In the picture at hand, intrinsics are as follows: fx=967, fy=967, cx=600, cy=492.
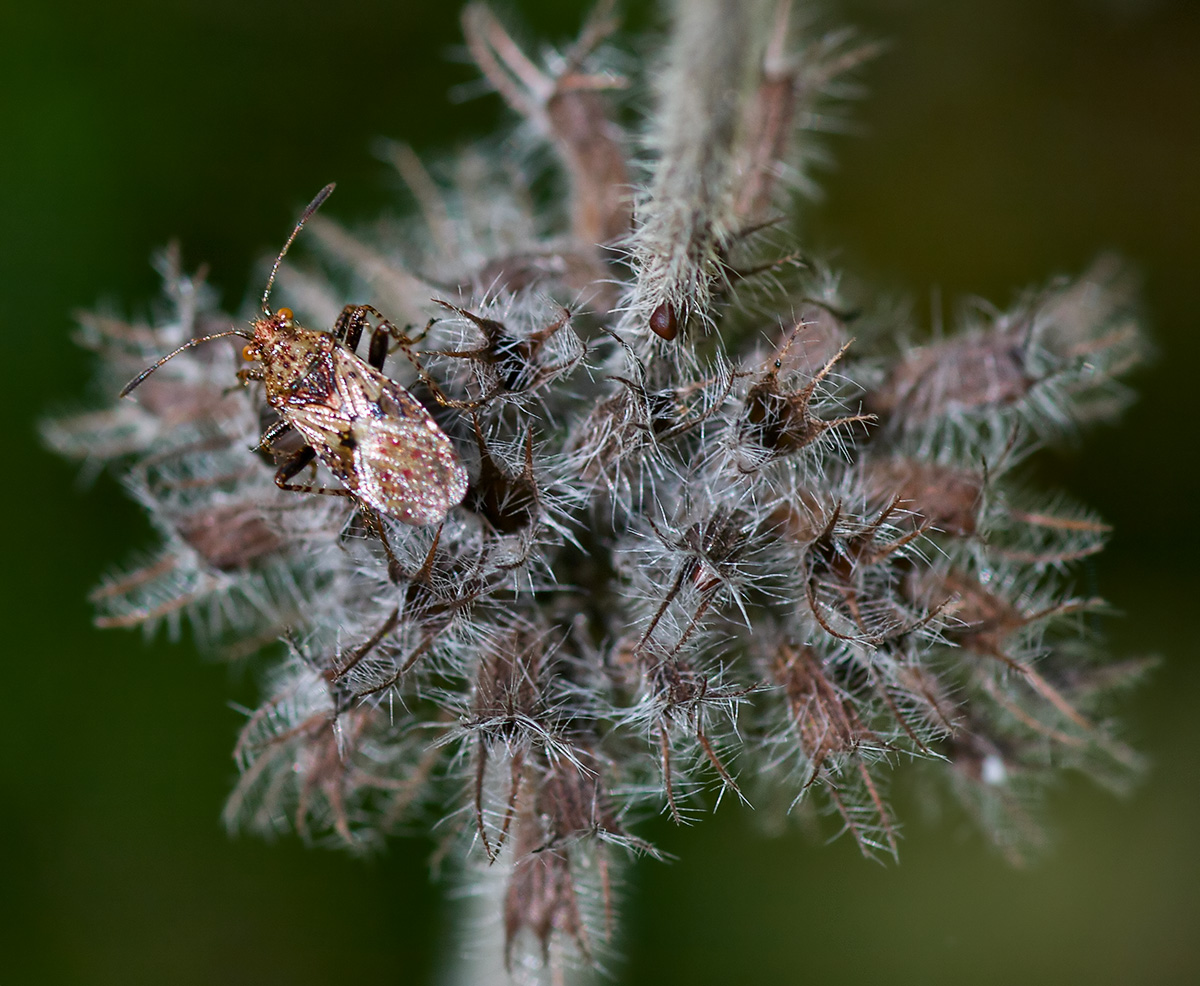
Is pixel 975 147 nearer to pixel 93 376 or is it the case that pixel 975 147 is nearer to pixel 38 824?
pixel 93 376

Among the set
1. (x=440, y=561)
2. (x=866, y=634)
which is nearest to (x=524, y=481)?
(x=440, y=561)

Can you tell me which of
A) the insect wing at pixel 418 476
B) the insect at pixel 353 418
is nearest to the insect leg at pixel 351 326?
the insect at pixel 353 418

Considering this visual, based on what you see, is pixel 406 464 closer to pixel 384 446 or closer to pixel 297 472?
pixel 384 446

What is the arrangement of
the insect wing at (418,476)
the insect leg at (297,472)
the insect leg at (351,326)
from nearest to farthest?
the insect wing at (418,476) < the insect leg at (297,472) < the insect leg at (351,326)

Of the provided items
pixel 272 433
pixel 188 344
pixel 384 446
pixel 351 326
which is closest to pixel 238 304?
pixel 188 344

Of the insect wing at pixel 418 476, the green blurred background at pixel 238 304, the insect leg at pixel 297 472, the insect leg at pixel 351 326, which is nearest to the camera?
the insect wing at pixel 418 476

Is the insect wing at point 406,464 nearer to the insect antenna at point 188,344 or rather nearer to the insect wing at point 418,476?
the insect wing at point 418,476
